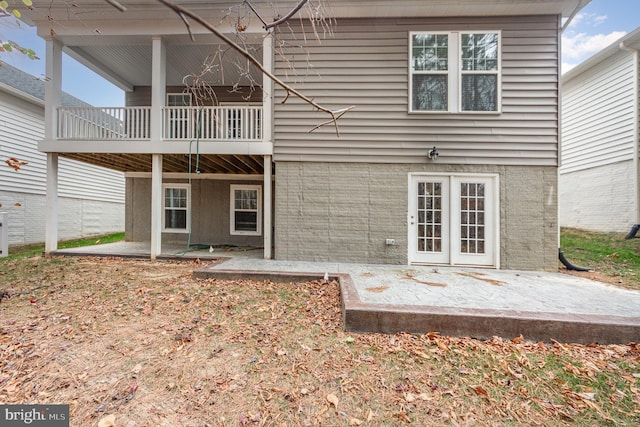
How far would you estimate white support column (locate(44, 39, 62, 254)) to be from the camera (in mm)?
6254

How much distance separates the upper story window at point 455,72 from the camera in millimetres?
5594

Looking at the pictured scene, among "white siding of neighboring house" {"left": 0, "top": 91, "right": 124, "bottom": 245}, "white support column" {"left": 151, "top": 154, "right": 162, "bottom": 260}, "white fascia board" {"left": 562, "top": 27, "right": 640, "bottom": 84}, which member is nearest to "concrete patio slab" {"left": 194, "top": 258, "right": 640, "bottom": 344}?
"white support column" {"left": 151, "top": 154, "right": 162, "bottom": 260}

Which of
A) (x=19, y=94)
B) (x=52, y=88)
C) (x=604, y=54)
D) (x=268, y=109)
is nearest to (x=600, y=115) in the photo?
(x=604, y=54)

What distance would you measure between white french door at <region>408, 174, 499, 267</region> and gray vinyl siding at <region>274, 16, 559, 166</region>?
0.50 metres

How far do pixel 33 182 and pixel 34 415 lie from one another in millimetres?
11183

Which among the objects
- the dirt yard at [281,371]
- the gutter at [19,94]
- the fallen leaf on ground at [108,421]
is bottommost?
the fallen leaf on ground at [108,421]

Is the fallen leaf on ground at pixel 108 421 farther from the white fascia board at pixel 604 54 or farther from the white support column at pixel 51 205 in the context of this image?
the white fascia board at pixel 604 54

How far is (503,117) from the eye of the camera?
5.57 metres

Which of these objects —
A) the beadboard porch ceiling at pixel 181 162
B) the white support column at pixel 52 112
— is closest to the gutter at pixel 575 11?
the beadboard porch ceiling at pixel 181 162

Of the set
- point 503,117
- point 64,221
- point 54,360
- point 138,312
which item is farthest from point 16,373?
point 64,221

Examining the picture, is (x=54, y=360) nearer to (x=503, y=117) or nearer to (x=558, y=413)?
(x=558, y=413)

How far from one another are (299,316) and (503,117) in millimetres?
5769

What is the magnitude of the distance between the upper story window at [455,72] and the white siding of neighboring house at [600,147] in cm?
595

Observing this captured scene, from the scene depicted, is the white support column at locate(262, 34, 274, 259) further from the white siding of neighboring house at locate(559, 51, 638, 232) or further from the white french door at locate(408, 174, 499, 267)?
the white siding of neighboring house at locate(559, 51, 638, 232)
